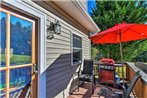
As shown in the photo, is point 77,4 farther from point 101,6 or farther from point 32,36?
point 101,6

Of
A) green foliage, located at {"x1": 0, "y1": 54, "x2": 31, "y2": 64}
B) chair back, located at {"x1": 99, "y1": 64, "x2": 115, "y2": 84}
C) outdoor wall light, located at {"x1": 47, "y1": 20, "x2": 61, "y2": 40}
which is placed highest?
outdoor wall light, located at {"x1": 47, "y1": 20, "x2": 61, "y2": 40}

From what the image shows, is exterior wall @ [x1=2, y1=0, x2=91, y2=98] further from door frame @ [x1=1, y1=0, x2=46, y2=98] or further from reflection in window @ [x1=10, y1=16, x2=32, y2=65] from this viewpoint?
reflection in window @ [x1=10, y1=16, x2=32, y2=65]

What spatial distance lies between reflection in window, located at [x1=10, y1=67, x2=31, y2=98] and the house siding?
29.9 inches

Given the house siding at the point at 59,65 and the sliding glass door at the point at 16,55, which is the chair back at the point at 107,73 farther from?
the sliding glass door at the point at 16,55

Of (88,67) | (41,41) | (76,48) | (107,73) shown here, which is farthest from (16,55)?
(88,67)

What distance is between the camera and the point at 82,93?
5.44 m

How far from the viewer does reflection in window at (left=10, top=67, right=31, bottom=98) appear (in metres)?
2.50

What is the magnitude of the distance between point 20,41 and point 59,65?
188 cm

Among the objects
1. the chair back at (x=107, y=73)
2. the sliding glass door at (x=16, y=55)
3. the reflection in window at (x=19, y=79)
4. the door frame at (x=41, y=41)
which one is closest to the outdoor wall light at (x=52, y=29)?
the door frame at (x=41, y=41)

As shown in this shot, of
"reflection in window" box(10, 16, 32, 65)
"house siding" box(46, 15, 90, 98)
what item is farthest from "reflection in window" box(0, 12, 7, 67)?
"house siding" box(46, 15, 90, 98)

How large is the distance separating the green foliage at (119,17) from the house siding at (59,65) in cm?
899

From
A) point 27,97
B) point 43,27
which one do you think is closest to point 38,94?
point 27,97

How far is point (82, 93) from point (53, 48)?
2.21 m

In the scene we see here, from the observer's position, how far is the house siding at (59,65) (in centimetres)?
374
